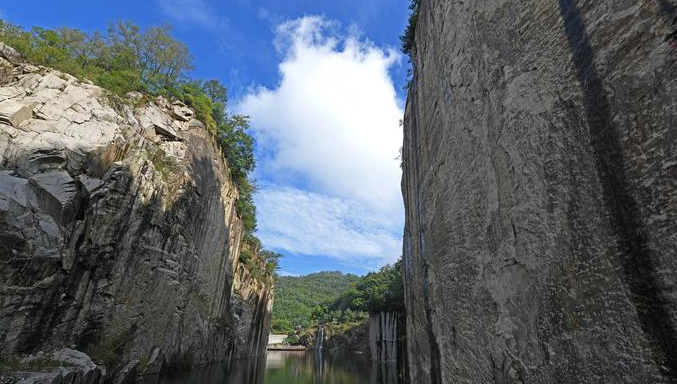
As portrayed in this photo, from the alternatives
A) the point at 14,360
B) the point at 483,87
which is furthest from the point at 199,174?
the point at 483,87

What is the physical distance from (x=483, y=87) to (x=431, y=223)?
3.61 meters

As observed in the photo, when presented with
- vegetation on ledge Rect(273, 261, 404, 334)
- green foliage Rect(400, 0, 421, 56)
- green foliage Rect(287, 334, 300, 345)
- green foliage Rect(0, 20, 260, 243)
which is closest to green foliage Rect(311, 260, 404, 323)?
vegetation on ledge Rect(273, 261, 404, 334)

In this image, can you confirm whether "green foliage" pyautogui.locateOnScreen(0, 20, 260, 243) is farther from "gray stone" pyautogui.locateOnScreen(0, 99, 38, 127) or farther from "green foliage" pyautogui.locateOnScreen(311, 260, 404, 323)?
"green foliage" pyautogui.locateOnScreen(311, 260, 404, 323)

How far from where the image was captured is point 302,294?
11350cm

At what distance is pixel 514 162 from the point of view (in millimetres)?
3947

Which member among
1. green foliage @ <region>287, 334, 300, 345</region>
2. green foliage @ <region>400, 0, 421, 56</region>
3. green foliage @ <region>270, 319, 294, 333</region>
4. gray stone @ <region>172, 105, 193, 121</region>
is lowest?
green foliage @ <region>287, 334, 300, 345</region>

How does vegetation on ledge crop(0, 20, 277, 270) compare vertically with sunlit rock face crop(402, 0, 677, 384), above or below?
above

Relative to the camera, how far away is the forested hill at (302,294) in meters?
87.3

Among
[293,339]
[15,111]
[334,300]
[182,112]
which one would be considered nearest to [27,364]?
[15,111]

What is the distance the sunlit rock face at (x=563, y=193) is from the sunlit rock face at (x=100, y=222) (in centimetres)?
1097

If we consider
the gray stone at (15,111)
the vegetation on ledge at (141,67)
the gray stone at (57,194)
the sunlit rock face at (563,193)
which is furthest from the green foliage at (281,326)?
the sunlit rock face at (563,193)

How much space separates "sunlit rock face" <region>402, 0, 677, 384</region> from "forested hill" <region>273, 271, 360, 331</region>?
2087 inches

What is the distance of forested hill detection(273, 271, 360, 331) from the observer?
87.3 m

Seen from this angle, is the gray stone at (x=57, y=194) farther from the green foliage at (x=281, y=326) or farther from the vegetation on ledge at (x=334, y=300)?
the green foliage at (x=281, y=326)
